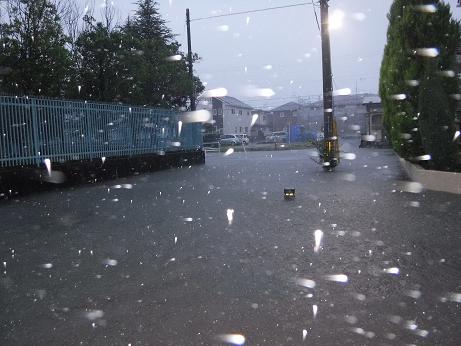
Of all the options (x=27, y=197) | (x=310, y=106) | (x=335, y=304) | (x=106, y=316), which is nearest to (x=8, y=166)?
(x=27, y=197)

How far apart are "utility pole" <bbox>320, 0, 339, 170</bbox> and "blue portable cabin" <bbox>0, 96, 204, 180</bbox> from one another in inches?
250

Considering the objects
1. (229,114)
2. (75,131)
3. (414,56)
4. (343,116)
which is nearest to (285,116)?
(343,116)

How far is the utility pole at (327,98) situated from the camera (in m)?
16.1

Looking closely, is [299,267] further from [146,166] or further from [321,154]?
[146,166]

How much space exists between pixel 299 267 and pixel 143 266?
1.65 m

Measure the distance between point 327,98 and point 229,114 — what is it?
5775 cm

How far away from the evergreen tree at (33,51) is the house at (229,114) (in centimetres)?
5059

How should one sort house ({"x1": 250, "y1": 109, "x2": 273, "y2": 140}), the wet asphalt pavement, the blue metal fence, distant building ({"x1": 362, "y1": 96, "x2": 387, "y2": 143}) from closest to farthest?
the wet asphalt pavement, the blue metal fence, distant building ({"x1": 362, "y1": 96, "x2": 387, "y2": 143}), house ({"x1": 250, "y1": 109, "x2": 273, "y2": 140})

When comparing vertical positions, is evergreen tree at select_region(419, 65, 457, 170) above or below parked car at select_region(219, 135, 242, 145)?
above

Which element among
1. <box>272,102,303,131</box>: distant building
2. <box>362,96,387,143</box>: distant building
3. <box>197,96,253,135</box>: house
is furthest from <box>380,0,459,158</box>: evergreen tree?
<box>272,102,303,131</box>: distant building

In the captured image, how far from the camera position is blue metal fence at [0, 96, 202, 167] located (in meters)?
11.1

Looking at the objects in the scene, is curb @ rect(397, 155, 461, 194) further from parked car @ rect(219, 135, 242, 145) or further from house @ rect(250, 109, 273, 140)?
house @ rect(250, 109, 273, 140)

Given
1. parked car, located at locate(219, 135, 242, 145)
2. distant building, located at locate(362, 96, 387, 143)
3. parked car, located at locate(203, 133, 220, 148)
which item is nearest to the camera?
distant building, located at locate(362, 96, 387, 143)

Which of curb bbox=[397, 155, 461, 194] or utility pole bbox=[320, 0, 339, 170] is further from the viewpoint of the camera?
utility pole bbox=[320, 0, 339, 170]
